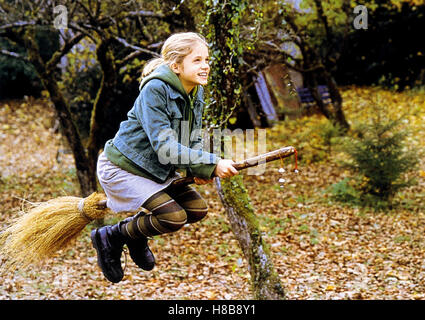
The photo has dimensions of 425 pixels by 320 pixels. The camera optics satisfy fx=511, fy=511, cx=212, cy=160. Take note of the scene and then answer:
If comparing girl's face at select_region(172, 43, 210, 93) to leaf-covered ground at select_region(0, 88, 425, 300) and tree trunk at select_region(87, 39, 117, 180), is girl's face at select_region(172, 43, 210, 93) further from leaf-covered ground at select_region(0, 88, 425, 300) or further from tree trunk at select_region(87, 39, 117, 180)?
tree trunk at select_region(87, 39, 117, 180)

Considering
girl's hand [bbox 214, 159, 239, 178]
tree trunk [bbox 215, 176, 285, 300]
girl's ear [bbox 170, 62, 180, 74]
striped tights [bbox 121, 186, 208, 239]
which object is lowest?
tree trunk [bbox 215, 176, 285, 300]

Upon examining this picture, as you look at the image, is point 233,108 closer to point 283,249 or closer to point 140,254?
point 140,254

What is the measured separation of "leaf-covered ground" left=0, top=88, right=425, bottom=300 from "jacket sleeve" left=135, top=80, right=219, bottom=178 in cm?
242

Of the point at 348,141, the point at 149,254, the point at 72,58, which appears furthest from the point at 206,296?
the point at 72,58

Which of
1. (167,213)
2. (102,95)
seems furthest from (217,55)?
(102,95)

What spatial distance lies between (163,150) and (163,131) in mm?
110

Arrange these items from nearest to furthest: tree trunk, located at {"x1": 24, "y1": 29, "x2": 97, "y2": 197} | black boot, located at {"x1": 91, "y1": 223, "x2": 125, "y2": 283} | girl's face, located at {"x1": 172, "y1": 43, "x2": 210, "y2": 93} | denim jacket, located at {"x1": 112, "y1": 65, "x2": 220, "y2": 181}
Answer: denim jacket, located at {"x1": 112, "y1": 65, "x2": 220, "y2": 181} → girl's face, located at {"x1": 172, "y1": 43, "x2": 210, "y2": 93} → black boot, located at {"x1": 91, "y1": 223, "x2": 125, "y2": 283} → tree trunk, located at {"x1": 24, "y1": 29, "x2": 97, "y2": 197}

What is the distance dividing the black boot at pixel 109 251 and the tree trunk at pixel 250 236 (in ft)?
4.31

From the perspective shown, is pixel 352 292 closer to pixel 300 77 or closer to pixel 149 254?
pixel 149 254

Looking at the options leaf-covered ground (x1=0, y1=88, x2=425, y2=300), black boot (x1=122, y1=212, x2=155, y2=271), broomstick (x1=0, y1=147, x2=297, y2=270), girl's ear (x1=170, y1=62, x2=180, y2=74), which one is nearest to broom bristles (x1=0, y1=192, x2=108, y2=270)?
broomstick (x1=0, y1=147, x2=297, y2=270)

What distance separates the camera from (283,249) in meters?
7.64

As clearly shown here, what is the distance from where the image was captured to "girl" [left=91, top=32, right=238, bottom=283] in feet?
9.15

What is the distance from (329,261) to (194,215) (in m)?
4.43

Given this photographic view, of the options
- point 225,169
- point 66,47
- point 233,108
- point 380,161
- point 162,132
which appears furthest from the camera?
point 380,161
